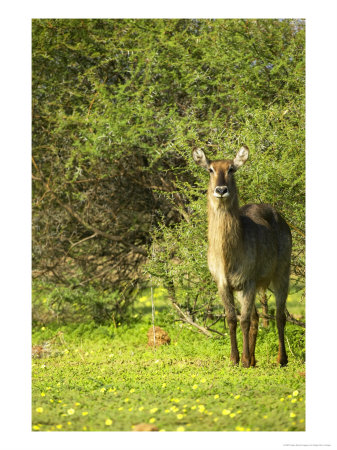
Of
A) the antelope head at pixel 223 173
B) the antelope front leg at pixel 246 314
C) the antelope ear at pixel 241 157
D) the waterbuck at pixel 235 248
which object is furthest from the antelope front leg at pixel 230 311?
the antelope ear at pixel 241 157

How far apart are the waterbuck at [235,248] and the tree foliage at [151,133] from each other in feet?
2.84

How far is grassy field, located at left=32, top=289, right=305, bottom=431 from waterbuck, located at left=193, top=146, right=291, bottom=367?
1.74 feet

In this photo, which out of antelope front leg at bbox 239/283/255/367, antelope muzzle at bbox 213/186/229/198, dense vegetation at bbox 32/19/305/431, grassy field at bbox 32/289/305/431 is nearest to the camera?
grassy field at bbox 32/289/305/431

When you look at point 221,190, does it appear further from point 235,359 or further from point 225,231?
point 235,359

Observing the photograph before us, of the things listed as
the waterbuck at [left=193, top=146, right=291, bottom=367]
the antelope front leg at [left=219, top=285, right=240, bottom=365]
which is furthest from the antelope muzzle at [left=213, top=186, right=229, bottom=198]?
the antelope front leg at [left=219, top=285, right=240, bottom=365]

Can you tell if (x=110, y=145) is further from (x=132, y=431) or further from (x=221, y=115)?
(x=132, y=431)

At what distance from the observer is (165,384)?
243 inches

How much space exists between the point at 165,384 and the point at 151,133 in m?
4.24

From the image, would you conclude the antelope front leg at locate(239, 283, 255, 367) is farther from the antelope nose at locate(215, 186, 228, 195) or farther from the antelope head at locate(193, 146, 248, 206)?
the antelope nose at locate(215, 186, 228, 195)

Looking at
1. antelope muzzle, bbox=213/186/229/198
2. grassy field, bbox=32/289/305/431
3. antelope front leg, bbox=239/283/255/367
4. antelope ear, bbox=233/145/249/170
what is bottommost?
grassy field, bbox=32/289/305/431

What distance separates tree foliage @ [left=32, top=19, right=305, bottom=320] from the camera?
786 centimetres

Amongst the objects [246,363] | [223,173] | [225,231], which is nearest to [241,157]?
[223,173]
